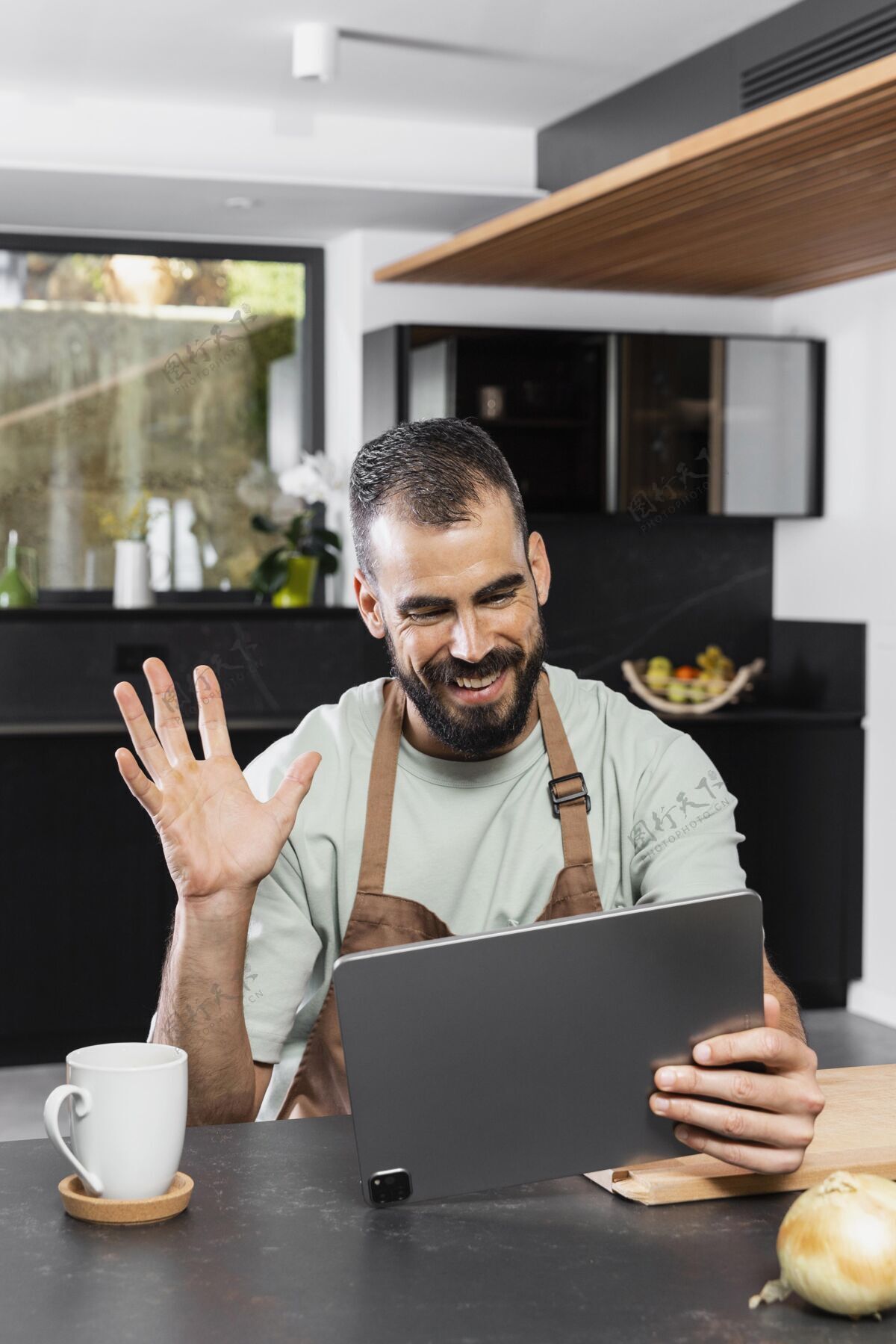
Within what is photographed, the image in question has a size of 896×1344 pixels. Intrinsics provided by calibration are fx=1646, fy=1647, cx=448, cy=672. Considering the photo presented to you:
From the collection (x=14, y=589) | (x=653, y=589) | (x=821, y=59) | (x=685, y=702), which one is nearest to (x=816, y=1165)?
(x=821, y=59)

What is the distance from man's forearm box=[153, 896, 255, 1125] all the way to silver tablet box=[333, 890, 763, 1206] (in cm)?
36

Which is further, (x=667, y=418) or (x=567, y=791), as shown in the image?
(x=667, y=418)

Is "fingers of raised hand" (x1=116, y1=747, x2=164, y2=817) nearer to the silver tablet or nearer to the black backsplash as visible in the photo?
the silver tablet

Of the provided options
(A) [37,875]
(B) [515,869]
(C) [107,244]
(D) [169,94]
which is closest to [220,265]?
(C) [107,244]

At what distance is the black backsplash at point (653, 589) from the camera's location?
524 cm

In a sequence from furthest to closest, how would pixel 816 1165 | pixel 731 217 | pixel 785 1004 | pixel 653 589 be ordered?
pixel 653 589
pixel 731 217
pixel 785 1004
pixel 816 1165

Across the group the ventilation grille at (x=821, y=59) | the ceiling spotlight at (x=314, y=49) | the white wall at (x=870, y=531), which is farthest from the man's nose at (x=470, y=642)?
the white wall at (x=870, y=531)

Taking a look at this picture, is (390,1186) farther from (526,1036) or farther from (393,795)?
(393,795)

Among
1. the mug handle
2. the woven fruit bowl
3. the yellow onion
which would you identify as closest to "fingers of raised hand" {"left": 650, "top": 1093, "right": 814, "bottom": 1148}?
the yellow onion

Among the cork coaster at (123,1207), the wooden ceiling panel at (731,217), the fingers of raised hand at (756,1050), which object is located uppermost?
the wooden ceiling panel at (731,217)

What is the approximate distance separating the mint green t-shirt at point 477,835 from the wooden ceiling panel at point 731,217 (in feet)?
5.15

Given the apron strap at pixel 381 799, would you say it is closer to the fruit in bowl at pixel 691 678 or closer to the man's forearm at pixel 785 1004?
the man's forearm at pixel 785 1004

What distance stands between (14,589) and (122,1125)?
12.3 ft

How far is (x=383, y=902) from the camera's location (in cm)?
182
